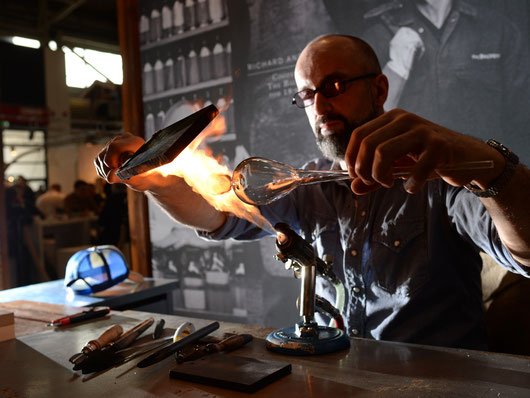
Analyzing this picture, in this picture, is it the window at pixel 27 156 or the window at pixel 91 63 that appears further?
the window at pixel 27 156

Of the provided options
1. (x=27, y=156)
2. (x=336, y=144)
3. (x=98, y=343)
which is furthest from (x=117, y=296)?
(x=27, y=156)

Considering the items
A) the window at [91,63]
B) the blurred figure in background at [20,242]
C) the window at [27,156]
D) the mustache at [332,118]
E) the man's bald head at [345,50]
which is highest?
the window at [91,63]

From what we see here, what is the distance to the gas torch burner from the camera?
126 centimetres

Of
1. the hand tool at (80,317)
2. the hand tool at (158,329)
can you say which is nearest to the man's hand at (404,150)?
the hand tool at (158,329)

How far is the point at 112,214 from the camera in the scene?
522 centimetres

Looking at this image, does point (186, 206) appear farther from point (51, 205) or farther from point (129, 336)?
point (51, 205)

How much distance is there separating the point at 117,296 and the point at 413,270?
1.36 meters

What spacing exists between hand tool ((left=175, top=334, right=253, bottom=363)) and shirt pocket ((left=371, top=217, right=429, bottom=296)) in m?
0.64

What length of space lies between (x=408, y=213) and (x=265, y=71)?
1731 millimetres

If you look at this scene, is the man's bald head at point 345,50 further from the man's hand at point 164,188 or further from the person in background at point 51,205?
the person in background at point 51,205

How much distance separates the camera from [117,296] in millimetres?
2301

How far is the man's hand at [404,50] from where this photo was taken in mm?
2562

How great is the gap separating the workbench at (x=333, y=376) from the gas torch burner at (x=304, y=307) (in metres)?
0.03

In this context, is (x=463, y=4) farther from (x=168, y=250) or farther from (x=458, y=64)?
(x=168, y=250)
